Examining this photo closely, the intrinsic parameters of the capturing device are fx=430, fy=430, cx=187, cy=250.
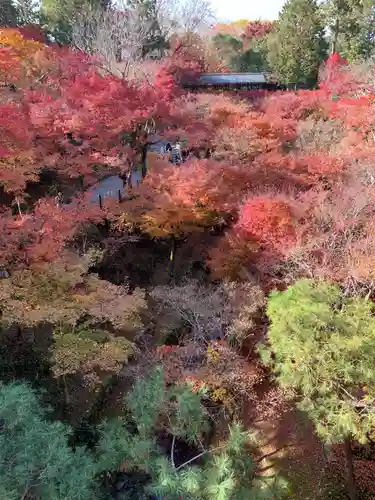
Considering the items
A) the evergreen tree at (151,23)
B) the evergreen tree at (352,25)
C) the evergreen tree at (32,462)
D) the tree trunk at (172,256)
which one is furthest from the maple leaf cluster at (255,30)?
the evergreen tree at (32,462)

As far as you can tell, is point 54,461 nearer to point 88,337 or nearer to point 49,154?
point 88,337

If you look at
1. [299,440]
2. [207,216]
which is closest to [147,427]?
[299,440]

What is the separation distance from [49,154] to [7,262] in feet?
24.7

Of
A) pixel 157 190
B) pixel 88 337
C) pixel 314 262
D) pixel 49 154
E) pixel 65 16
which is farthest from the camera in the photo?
pixel 65 16

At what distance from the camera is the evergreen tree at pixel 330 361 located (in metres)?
8.62

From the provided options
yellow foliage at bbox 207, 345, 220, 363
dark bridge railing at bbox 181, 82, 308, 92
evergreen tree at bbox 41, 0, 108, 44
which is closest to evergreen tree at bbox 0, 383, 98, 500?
yellow foliage at bbox 207, 345, 220, 363

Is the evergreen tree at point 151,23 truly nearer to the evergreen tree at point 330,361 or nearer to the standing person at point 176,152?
the standing person at point 176,152

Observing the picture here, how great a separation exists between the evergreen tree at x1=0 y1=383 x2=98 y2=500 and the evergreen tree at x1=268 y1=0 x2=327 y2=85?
31535mm

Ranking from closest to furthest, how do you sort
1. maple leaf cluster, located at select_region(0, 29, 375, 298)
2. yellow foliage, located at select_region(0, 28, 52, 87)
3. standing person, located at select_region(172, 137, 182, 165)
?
maple leaf cluster, located at select_region(0, 29, 375, 298) < yellow foliage, located at select_region(0, 28, 52, 87) < standing person, located at select_region(172, 137, 182, 165)

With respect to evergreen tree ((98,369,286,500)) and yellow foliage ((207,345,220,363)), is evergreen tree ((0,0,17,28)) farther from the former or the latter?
evergreen tree ((98,369,286,500))

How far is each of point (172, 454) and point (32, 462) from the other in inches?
115

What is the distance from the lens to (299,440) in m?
12.2

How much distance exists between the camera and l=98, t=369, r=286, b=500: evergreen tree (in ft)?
24.5

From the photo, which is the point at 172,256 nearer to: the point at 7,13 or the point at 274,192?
the point at 274,192
